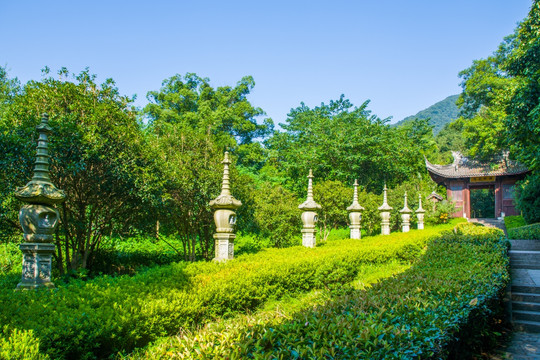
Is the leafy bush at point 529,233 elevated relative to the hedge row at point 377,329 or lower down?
lower down

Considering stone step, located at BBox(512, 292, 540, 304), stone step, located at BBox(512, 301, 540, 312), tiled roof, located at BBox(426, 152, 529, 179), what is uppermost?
tiled roof, located at BBox(426, 152, 529, 179)

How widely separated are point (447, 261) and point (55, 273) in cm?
821

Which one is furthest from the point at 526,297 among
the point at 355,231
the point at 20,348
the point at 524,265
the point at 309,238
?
the point at 20,348

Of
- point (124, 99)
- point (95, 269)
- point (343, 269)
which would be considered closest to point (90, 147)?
point (124, 99)

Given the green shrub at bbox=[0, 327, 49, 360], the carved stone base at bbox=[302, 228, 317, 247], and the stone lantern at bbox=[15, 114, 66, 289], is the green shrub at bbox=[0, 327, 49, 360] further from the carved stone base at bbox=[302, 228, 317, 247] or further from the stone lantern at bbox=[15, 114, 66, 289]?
the carved stone base at bbox=[302, 228, 317, 247]

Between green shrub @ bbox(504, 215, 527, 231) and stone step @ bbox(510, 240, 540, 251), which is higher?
green shrub @ bbox(504, 215, 527, 231)

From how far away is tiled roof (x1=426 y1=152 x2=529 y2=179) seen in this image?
28.8 meters

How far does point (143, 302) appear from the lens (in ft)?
14.0

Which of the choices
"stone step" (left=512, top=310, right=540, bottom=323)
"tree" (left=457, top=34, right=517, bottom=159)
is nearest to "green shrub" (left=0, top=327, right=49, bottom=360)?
"stone step" (left=512, top=310, right=540, bottom=323)

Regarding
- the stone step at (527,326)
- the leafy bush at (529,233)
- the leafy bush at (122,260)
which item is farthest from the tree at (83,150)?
the leafy bush at (529,233)

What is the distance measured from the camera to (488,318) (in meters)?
5.21

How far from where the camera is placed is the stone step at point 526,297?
6969 mm

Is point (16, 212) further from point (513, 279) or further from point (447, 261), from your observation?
point (513, 279)

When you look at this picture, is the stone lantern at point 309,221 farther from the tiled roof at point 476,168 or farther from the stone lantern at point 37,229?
the tiled roof at point 476,168
